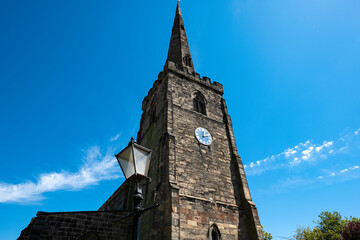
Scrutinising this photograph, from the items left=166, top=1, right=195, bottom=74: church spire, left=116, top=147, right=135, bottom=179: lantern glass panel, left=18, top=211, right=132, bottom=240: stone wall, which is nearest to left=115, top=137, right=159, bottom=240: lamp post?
left=116, top=147, right=135, bottom=179: lantern glass panel

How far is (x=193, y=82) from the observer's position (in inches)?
664

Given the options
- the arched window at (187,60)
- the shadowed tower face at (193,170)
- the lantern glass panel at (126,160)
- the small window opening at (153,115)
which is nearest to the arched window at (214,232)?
the shadowed tower face at (193,170)

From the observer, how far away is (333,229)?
88.5 feet

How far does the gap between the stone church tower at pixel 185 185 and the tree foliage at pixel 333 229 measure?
58.6 feet

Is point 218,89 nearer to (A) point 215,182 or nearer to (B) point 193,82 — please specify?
(B) point 193,82

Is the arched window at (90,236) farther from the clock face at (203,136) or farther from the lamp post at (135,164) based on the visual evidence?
the lamp post at (135,164)

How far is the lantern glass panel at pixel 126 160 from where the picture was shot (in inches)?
137

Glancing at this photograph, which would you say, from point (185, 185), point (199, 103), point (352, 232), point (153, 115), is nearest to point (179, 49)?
point (199, 103)

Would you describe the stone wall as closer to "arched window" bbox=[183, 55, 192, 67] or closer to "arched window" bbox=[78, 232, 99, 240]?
"arched window" bbox=[78, 232, 99, 240]

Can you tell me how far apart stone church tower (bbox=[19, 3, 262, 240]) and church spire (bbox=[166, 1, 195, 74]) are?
2.91 metres

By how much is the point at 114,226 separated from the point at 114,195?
28.4 ft

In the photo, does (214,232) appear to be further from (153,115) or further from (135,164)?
(153,115)

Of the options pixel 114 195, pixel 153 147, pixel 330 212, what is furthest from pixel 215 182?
pixel 330 212

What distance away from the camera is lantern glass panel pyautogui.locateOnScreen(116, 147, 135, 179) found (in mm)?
3488
